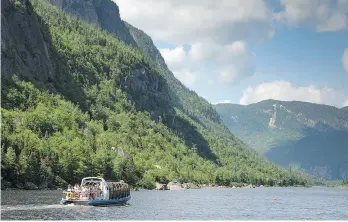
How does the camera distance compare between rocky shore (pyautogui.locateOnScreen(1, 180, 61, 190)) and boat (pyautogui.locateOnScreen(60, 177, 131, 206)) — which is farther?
rocky shore (pyautogui.locateOnScreen(1, 180, 61, 190))

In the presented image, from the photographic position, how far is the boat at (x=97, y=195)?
11993cm

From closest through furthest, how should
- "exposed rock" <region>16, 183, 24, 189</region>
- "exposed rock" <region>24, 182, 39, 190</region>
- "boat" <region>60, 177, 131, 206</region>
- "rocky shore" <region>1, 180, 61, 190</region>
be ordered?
"boat" <region>60, 177, 131, 206</region>, "rocky shore" <region>1, 180, 61, 190</region>, "exposed rock" <region>16, 183, 24, 189</region>, "exposed rock" <region>24, 182, 39, 190</region>

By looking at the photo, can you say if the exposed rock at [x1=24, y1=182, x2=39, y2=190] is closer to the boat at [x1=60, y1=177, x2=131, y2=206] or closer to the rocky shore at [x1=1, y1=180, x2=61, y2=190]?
the rocky shore at [x1=1, y1=180, x2=61, y2=190]

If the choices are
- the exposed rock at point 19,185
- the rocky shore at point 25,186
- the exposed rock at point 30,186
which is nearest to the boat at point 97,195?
the rocky shore at point 25,186

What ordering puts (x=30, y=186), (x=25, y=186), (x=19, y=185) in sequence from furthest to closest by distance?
1. (x=30, y=186)
2. (x=25, y=186)
3. (x=19, y=185)

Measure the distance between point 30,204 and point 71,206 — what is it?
10.00 m

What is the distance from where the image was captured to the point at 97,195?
125m

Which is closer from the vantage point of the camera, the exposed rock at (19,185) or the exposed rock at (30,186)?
the exposed rock at (19,185)

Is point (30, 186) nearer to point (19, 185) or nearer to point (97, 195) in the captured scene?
point (19, 185)

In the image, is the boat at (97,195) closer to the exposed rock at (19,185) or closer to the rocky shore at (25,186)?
the rocky shore at (25,186)

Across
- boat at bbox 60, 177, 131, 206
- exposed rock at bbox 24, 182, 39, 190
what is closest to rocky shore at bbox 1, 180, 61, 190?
exposed rock at bbox 24, 182, 39, 190

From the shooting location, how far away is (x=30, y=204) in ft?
358

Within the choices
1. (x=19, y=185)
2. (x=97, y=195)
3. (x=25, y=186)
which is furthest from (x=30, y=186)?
(x=97, y=195)

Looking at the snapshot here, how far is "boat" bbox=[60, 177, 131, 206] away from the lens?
120m
